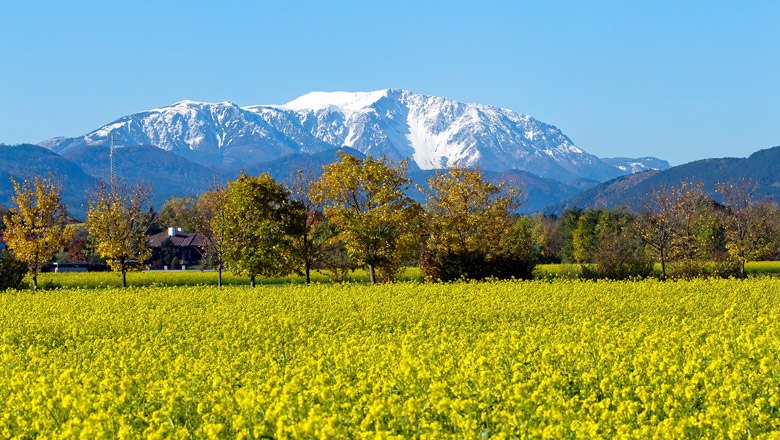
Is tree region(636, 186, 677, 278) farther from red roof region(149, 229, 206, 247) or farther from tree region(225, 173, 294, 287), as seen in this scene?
red roof region(149, 229, 206, 247)

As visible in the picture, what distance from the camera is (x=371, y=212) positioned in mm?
43719

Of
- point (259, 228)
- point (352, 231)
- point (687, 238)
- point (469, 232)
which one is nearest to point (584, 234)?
point (687, 238)

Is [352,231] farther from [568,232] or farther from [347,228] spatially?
[568,232]

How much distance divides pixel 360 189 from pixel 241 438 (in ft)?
122

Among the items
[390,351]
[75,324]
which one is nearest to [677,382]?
[390,351]

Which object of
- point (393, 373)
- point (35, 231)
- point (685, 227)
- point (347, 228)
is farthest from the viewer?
point (685, 227)

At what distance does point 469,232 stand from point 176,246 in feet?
294

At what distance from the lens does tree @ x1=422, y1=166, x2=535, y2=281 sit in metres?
43.5

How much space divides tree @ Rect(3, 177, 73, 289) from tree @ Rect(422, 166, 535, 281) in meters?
19.6

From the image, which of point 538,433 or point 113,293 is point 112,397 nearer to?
point 538,433

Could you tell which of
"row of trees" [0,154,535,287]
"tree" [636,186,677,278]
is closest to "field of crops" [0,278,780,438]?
"row of trees" [0,154,535,287]

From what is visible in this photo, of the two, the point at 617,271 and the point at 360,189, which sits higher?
the point at 360,189

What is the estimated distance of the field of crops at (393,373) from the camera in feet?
29.7

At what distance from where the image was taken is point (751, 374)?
11.2 meters
